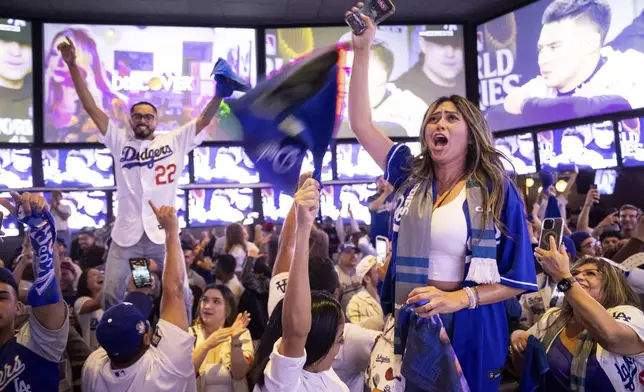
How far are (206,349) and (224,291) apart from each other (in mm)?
662

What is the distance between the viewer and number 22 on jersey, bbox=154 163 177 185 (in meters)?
4.39

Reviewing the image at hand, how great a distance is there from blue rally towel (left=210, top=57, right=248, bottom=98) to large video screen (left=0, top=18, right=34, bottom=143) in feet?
33.3

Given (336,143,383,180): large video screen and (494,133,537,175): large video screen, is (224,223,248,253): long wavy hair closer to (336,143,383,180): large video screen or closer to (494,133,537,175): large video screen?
(336,143,383,180): large video screen

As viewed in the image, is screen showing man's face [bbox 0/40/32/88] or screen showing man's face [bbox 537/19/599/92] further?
screen showing man's face [bbox 0/40/32/88]

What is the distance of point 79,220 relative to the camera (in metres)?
12.4

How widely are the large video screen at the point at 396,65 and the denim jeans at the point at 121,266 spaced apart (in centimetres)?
953

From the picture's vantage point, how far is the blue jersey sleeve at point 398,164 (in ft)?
7.73

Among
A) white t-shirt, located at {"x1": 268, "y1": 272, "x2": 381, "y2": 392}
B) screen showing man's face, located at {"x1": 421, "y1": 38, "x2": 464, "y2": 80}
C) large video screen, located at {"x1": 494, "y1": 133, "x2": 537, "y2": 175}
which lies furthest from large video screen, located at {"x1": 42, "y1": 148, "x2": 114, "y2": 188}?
white t-shirt, located at {"x1": 268, "y1": 272, "x2": 381, "y2": 392}

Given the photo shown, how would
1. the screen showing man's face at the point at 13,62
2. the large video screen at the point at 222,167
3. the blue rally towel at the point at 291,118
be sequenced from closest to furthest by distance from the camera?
the blue rally towel at the point at 291,118 → the screen showing man's face at the point at 13,62 → the large video screen at the point at 222,167

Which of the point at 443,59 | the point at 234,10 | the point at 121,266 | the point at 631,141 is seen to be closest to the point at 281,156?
the point at 121,266

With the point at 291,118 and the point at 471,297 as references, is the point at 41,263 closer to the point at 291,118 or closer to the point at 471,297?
the point at 291,118

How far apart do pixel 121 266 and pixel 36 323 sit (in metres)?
1.58

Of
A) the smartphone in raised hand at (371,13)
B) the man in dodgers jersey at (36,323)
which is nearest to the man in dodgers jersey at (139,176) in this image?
the man in dodgers jersey at (36,323)

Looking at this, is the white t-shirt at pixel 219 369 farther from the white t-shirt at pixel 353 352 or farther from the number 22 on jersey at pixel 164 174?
the number 22 on jersey at pixel 164 174
